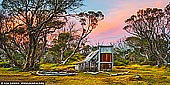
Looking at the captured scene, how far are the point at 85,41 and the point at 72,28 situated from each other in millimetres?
4489

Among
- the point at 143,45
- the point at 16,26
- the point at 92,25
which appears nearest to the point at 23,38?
the point at 16,26

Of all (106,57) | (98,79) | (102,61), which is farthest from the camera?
(106,57)

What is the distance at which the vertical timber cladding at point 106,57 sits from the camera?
92.8 feet

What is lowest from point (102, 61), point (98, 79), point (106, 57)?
point (98, 79)

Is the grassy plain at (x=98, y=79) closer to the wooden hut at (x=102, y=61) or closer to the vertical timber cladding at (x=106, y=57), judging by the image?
the wooden hut at (x=102, y=61)

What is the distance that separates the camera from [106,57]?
1125 inches

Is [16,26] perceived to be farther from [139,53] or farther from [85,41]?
[139,53]

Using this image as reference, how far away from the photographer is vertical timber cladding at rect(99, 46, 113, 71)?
92.8 feet

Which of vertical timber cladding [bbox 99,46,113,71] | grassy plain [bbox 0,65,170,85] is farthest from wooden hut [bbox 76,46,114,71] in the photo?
grassy plain [bbox 0,65,170,85]

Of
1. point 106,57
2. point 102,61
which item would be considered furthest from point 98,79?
point 106,57

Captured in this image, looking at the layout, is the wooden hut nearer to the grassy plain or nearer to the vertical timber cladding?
the vertical timber cladding

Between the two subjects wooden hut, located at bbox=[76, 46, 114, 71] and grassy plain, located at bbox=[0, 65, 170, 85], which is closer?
grassy plain, located at bbox=[0, 65, 170, 85]

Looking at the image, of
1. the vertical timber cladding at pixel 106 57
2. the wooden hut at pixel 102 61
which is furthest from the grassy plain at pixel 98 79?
the vertical timber cladding at pixel 106 57

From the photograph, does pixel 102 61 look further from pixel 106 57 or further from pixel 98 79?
pixel 98 79
